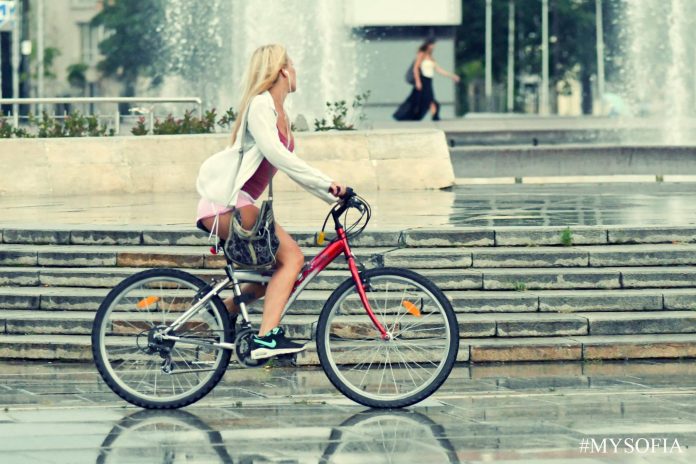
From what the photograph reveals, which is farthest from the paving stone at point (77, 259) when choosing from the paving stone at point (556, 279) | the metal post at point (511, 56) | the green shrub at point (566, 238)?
the metal post at point (511, 56)

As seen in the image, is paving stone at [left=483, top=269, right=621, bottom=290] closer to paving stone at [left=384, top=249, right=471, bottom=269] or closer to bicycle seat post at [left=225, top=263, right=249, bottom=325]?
paving stone at [left=384, top=249, right=471, bottom=269]

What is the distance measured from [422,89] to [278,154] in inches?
944

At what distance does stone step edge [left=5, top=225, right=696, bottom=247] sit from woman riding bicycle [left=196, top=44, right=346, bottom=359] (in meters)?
3.50

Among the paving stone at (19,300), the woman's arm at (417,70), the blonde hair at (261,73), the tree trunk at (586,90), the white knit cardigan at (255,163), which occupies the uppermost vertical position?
the tree trunk at (586,90)

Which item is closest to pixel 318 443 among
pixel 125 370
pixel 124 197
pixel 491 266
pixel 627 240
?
pixel 125 370

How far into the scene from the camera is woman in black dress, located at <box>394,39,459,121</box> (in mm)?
30516

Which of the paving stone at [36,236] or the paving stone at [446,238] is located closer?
the paving stone at [446,238]

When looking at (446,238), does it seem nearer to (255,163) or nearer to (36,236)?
(36,236)

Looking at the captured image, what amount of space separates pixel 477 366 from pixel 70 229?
12.4 ft

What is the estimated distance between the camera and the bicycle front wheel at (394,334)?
26.0 feet

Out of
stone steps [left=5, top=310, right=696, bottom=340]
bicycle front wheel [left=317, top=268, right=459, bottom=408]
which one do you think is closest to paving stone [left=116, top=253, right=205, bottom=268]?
stone steps [left=5, top=310, right=696, bottom=340]

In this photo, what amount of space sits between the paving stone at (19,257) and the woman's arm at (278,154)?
4.06 metres

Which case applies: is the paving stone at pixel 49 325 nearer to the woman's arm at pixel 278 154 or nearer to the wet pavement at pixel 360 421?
the wet pavement at pixel 360 421

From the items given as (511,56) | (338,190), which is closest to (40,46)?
(511,56)
